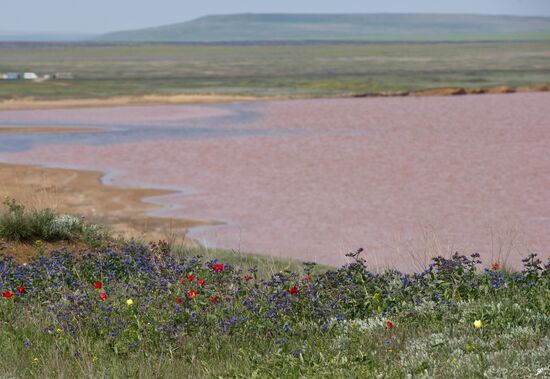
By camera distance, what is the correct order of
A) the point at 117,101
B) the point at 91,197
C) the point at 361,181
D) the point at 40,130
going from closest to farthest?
the point at 91,197 < the point at 361,181 < the point at 40,130 < the point at 117,101

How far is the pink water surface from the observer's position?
1786 cm

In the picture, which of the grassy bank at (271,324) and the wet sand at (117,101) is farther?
the wet sand at (117,101)

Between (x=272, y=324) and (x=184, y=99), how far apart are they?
154 feet

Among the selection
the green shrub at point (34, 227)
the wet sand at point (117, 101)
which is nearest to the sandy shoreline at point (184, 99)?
the wet sand at point (117, 101)

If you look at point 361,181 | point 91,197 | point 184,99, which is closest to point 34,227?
point 91,197

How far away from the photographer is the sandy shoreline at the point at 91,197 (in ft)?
61.9

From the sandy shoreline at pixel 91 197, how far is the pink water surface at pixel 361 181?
663 mm

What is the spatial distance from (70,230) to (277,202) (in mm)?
9036

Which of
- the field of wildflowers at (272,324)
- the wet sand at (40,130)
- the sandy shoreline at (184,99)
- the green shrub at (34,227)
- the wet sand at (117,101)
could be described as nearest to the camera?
the field of wildflowers at (272,324)

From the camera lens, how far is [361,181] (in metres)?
25.5

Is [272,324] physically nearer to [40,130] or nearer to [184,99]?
[40,130]

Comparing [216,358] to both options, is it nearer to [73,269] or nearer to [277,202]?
[73,269]

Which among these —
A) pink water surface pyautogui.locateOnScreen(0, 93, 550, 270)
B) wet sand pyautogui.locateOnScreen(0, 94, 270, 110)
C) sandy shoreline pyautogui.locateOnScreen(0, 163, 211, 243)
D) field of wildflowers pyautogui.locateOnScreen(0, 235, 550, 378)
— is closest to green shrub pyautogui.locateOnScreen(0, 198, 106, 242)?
field of wildflowers pyautogui.locateOnScreen(0, 235, 550, 378)

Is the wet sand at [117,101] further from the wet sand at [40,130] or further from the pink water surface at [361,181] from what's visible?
the wet sand at [40,130]
